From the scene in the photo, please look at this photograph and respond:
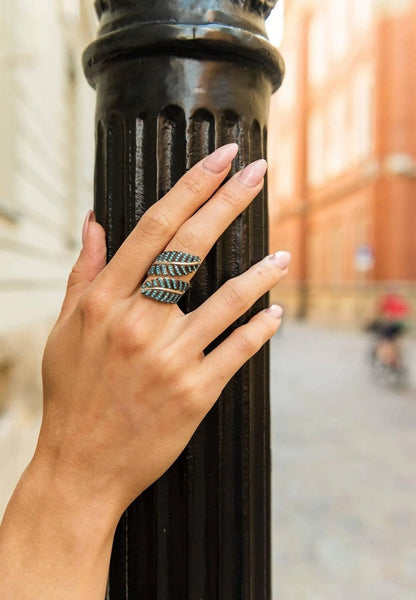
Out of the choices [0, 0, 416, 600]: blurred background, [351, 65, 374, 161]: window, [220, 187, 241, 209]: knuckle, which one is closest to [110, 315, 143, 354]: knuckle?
[220, 187, 241, 209]: knuckle

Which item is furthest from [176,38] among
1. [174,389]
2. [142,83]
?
[174,389]

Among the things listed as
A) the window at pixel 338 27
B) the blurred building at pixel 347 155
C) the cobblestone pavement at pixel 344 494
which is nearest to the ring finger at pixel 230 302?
the cobblestone pavement at pixel 344 494

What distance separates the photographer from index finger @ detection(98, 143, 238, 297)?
0.82 metres

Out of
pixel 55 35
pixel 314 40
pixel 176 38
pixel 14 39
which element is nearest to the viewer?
pixel 176 38

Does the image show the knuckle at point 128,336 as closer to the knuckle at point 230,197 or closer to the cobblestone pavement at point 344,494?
the knuckle at point 230,197

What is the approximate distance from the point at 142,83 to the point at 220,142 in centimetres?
15

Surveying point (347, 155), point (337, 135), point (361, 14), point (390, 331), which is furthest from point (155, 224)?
point (337, 135)

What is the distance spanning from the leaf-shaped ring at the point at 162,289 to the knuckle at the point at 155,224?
0.06 metres

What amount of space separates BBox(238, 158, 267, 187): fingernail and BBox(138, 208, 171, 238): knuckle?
142 millimetres

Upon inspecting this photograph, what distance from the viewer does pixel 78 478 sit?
804mm

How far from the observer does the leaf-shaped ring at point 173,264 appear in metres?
0.81

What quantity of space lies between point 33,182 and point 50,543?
3.95m

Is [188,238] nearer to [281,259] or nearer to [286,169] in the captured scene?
[281,259]

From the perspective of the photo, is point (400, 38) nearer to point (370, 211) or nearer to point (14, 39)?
point (370, 211)
